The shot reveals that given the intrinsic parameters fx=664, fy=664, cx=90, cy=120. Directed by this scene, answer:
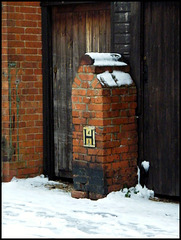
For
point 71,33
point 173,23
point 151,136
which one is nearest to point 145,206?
point 151,136

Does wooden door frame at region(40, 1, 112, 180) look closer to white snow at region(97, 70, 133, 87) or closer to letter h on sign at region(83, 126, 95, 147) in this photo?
letter h on sign at region(83, 126, 95, 147)

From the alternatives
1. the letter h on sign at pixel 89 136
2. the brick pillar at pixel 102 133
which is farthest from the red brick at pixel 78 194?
the letter h on sign at pixel 89 136

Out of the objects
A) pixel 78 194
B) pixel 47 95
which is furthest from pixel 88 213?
pixel 47 95

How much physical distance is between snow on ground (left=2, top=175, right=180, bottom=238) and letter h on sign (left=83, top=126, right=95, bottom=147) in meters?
0.61

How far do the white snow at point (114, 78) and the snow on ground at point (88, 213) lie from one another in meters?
1.21

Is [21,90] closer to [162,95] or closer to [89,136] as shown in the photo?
[89,136]

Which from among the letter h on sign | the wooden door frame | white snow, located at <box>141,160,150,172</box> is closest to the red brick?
the letter h on sign

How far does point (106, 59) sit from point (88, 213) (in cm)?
176

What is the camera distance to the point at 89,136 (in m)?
7.40

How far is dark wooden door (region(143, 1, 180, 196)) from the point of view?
716cm

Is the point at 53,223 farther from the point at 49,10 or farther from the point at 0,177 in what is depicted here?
the point at 49,10

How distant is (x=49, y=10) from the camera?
28.4 feet

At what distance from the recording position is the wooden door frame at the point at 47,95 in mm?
8664

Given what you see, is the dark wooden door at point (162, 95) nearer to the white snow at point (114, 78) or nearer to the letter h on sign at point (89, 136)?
the white snow at point (114, 78)
